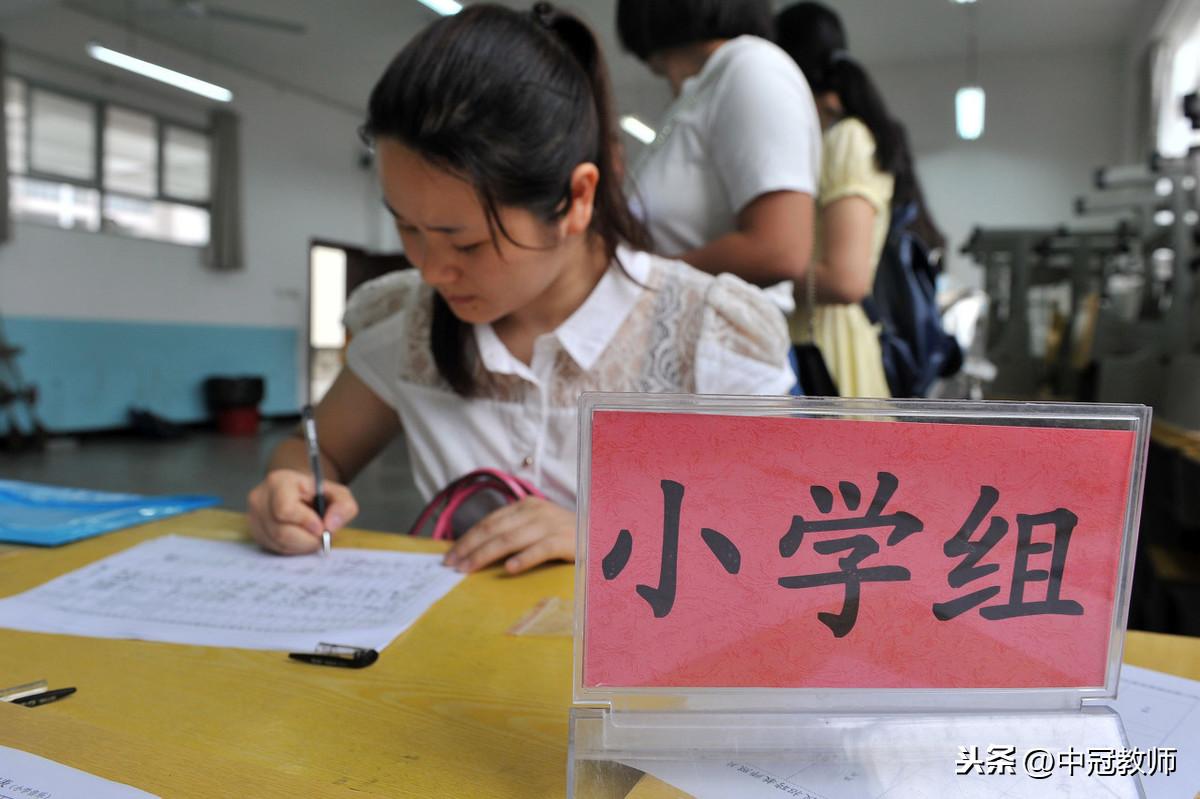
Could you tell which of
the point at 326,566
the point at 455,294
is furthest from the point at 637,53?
the point at 326,566

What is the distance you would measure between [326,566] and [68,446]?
262 inches

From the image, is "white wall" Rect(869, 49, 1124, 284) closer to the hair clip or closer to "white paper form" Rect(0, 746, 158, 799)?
the hair clip

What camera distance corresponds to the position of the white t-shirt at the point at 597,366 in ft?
3.09

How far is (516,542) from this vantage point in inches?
28.3

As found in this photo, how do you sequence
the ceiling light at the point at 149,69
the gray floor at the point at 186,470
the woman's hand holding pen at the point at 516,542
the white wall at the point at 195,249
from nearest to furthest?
the woman's hand holding pen at the point at 516,542 < the gray floor at the point at 186,470 < the ceiling light at the point at 149,69 < the white wall at the point at 195,249

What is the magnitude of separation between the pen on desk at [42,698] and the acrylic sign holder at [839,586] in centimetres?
31

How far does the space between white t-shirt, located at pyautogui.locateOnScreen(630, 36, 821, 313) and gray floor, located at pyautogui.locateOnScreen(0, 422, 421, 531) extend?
2431 mm

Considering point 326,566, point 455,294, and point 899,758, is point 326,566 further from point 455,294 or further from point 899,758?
point 899,758

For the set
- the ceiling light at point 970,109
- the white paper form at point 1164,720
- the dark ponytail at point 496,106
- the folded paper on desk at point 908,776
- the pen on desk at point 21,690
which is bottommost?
the pen on desk at point 21,690

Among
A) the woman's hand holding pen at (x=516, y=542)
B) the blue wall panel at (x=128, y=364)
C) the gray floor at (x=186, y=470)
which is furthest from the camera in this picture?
the blue wall panel at (x=128, y=364)

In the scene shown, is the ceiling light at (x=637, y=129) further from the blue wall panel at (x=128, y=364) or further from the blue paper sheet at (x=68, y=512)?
the blue paper sheet at (x=68, y=512)

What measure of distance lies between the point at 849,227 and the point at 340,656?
1166mm

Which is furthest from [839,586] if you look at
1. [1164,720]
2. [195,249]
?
[195,249]

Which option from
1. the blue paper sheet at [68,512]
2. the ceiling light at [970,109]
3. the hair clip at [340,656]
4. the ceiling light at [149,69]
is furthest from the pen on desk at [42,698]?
the ceiling light at [970,109]
